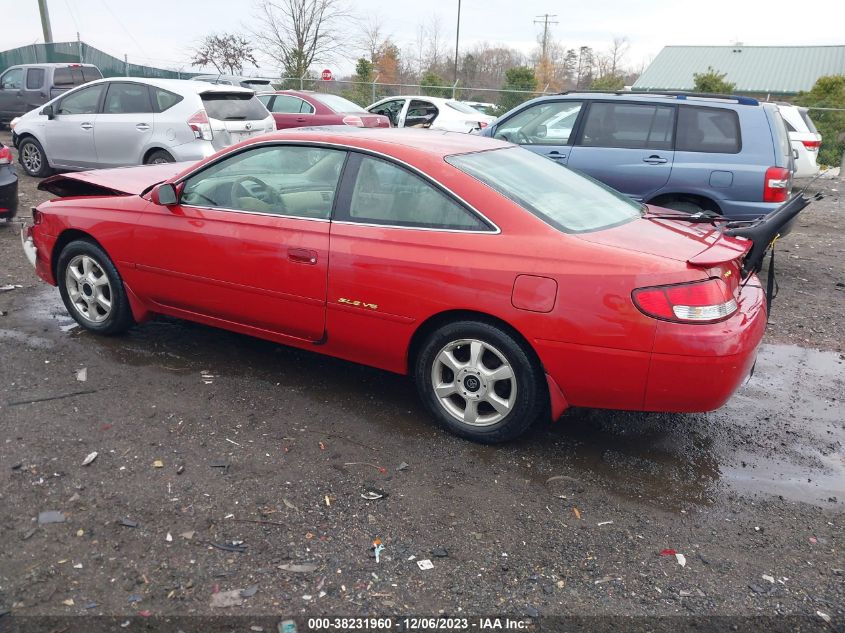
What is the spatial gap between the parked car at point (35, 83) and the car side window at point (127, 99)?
7.59 meters

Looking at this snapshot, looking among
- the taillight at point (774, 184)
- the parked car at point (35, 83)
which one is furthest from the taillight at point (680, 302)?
the parked car at point (35, 83)

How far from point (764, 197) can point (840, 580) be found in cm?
513

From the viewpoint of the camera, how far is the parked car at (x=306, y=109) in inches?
568

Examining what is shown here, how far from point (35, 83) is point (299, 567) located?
58.8 feet

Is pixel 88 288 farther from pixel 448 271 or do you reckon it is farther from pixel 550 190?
pixel 550 190

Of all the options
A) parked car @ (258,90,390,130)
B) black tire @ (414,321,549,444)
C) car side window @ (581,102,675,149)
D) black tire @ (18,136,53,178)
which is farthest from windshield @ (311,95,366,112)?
black tire @ (414,321,549,444)

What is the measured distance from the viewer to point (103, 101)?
424 inches

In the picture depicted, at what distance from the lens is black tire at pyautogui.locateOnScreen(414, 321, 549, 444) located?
3.66 meters

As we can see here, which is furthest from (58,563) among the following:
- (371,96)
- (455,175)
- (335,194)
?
(371,96)

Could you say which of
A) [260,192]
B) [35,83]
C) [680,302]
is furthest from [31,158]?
[680,302]

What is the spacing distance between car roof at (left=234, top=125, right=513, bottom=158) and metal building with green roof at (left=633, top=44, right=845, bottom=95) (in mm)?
44808

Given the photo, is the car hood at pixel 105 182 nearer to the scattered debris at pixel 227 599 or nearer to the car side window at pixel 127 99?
the scattered debris at pixel 227 599

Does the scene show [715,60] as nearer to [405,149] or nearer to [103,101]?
[103,101]

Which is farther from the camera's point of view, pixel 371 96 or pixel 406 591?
pixel 371 96
